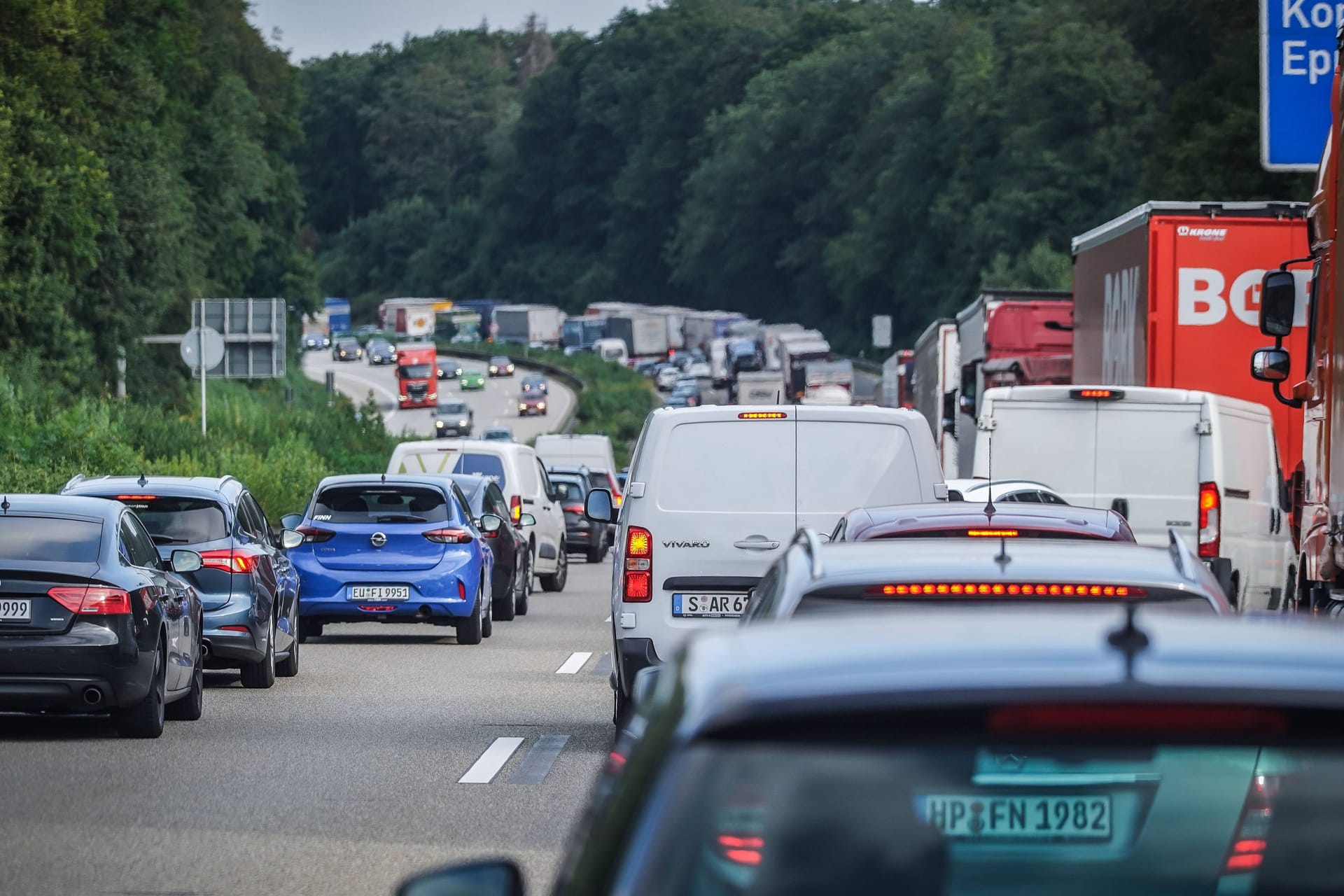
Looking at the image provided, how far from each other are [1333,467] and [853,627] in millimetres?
9387

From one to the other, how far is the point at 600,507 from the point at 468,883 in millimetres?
10778

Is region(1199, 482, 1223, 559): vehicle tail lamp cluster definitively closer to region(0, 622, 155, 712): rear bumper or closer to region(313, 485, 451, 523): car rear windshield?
region(313, 485, 451, 523): car rear windshield

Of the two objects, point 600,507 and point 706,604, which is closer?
point 706,604

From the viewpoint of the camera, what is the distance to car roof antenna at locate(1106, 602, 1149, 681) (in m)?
3.12

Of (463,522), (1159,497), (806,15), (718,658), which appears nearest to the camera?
(718,658)

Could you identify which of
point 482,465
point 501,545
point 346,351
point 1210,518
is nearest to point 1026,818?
point 1210,518

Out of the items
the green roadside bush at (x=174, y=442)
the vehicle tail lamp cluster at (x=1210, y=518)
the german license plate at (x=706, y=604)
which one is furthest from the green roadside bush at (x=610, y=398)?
the german license plate at (x=706, y=604)

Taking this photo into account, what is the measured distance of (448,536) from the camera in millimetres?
20828

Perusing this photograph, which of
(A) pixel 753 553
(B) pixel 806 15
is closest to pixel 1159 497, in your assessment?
(A) pixel 753 553

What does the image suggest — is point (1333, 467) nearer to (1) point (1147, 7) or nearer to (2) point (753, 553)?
(2) point (753, 553)

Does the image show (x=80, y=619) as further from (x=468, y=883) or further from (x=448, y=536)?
(x=468, y=883)

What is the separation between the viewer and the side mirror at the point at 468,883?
3512 mm

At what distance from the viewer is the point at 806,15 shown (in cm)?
17425

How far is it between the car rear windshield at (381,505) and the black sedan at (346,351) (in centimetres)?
14646
